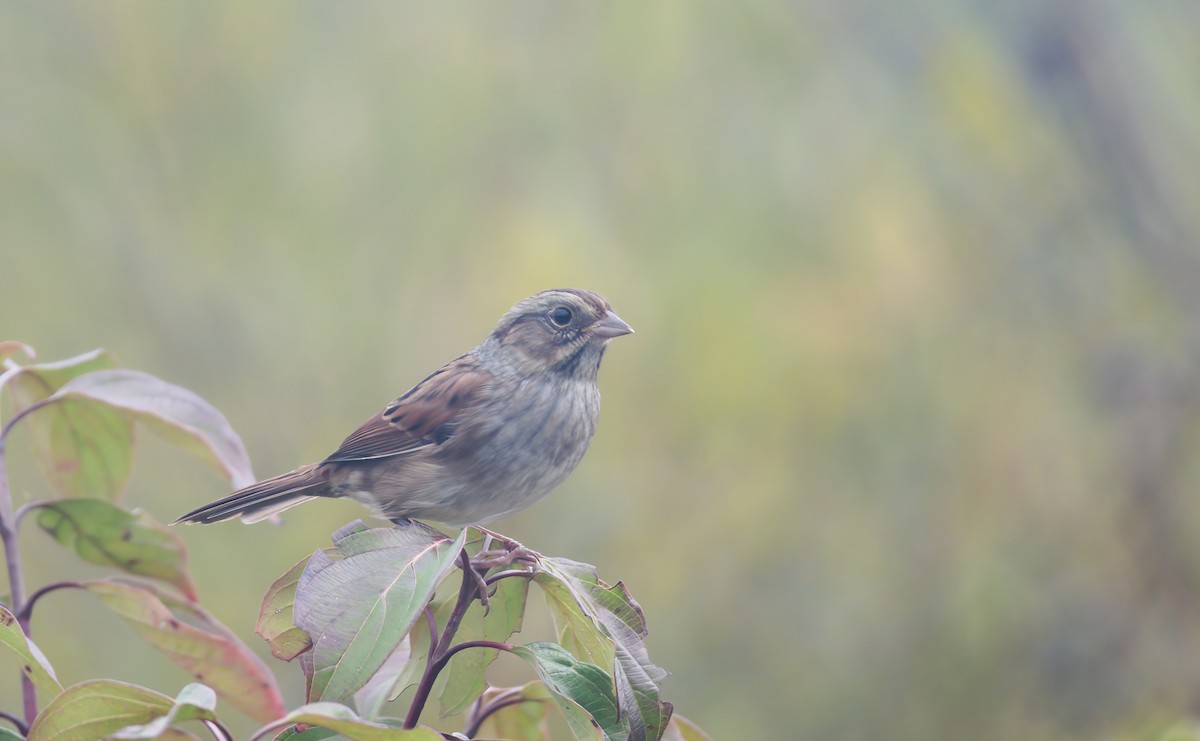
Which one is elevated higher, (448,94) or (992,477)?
(448,94)

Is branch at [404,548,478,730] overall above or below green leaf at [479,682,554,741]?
above

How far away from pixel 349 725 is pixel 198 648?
2.18 feet

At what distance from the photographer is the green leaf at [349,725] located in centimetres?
108

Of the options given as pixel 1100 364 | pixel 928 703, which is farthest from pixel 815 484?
pixel 1100 364

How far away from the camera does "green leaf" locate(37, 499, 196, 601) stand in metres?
1.64

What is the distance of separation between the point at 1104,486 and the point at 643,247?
8.14ft

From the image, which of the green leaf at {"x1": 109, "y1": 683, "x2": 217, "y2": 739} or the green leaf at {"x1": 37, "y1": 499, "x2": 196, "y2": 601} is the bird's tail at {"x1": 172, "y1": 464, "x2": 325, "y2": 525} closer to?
the green leaf at {"x1": 37, "y1": 499, "x2": 196, "y2": 601}

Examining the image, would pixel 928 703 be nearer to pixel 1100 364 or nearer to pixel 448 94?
pixel 1100 364

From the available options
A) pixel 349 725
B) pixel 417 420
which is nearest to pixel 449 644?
pixel 349 725

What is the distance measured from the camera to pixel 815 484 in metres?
4.95

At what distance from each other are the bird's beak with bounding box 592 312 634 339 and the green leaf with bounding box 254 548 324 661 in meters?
1.02

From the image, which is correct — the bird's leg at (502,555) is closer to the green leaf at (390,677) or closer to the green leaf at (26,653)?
the green leaf at (390,677)

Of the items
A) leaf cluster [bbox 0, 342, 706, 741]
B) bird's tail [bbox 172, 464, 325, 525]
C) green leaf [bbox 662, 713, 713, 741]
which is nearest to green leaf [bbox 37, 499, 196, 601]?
leaf cluster [bbox 0, 342, 706, 741]

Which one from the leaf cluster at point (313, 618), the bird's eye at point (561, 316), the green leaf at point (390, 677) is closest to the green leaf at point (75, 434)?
the leaf cluster at point (313, 618)
